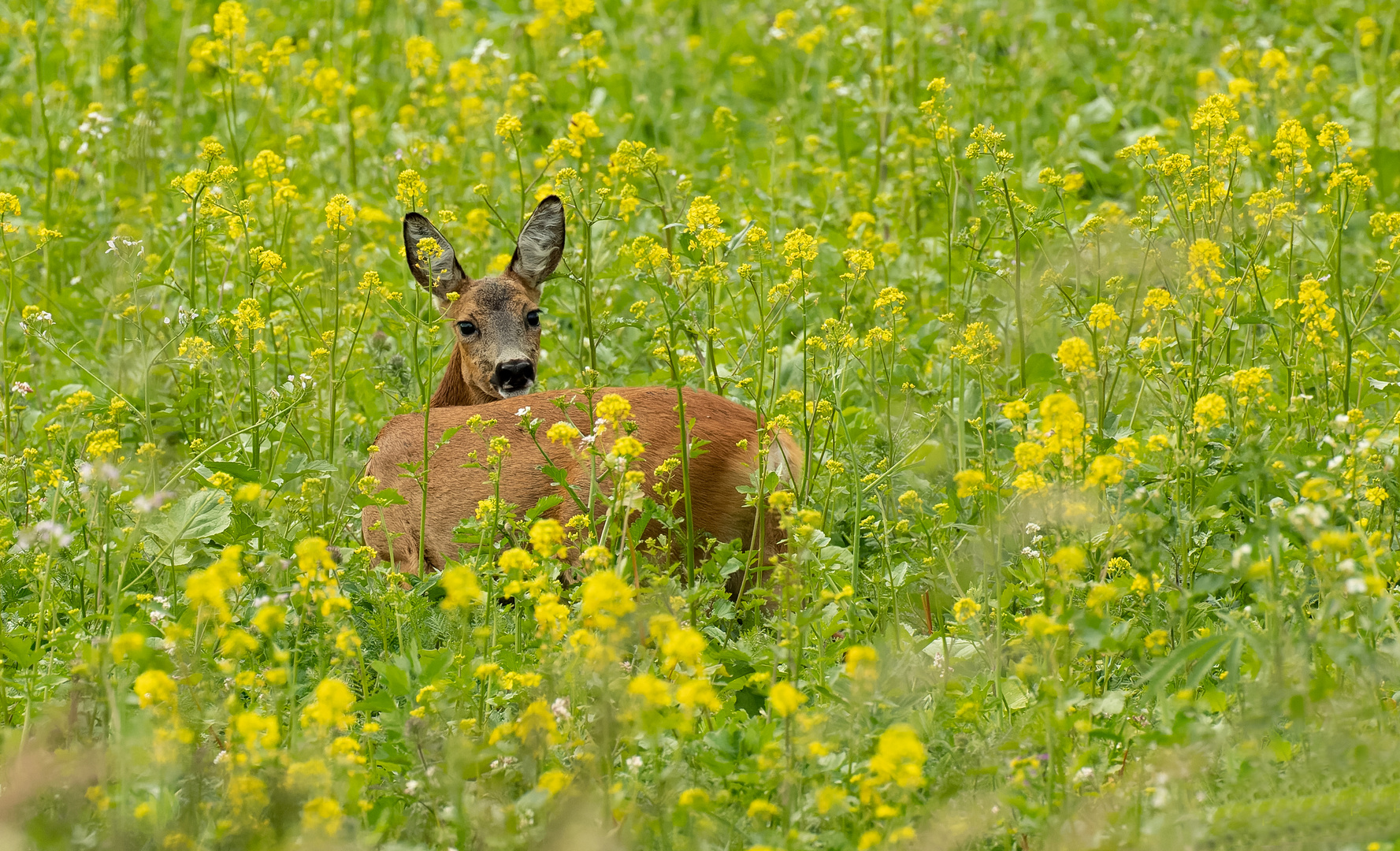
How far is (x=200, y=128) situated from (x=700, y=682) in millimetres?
7120

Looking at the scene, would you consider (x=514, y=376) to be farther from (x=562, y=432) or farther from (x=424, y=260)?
(x=562, y=432)

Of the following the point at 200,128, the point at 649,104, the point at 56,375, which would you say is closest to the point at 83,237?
the point at 56,375

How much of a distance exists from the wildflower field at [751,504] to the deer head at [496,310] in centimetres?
25

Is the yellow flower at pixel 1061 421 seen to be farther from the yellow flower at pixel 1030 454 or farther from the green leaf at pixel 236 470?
the green leaf at pixel 236 470

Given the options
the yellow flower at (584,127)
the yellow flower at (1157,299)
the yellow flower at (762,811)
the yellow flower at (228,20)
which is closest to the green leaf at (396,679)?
the yellow flower at (762,811)

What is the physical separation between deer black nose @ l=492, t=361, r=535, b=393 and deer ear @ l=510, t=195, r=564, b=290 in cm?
42

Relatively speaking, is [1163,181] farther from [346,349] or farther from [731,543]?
[346,349]

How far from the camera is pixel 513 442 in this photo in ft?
15.5

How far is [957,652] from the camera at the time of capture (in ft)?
12.6

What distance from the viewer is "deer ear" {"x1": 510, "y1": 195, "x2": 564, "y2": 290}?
Answer: 234 inches

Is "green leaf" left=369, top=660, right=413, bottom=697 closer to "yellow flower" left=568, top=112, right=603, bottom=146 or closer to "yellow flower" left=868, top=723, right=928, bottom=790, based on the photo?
"yellow flower" left=868, top=723, right=928, bottom=790

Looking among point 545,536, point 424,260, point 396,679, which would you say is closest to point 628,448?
point 545,536

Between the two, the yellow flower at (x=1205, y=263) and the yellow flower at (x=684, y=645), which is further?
the yellow flower at (x=1205, y=263)

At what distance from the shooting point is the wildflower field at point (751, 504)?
2836mm
